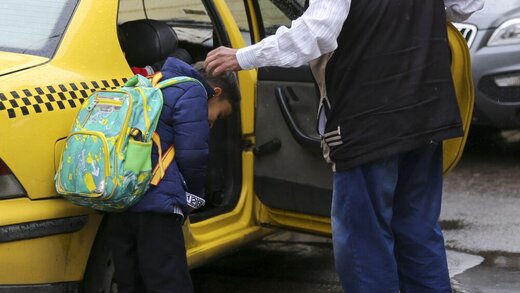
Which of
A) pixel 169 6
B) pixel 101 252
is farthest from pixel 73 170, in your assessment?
pixel 169 6

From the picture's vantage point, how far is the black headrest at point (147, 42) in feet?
14.4

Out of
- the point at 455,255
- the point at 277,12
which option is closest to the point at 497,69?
the point at 455,255

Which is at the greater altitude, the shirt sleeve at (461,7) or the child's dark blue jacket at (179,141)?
the shirt sleeve at (461,7)

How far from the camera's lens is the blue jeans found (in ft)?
11.8

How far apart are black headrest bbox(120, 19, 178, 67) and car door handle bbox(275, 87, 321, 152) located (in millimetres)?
525

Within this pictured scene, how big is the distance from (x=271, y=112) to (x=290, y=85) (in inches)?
6.0

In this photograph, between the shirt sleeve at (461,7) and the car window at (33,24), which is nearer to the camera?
the car window at (33,24)

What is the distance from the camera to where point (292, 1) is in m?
4.83

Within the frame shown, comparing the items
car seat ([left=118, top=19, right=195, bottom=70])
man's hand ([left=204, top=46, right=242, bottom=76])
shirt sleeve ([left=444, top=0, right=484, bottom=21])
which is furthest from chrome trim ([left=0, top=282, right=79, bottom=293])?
shirt sleeve ([left=444, top=0, right=484, bottom=21])

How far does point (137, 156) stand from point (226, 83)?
79 cm

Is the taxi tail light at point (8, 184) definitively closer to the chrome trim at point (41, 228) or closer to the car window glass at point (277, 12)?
the chrome trim at point (41, 228)

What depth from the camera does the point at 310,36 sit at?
335 cm

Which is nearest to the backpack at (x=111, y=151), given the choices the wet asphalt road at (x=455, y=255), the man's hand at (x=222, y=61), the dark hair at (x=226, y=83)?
the man's hand at (x=222, y=61)

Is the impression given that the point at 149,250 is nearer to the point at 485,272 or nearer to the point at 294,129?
the point at 294,129
